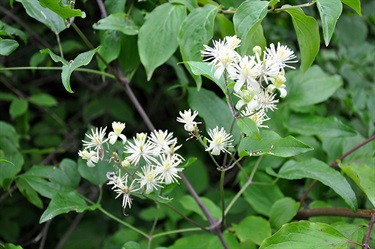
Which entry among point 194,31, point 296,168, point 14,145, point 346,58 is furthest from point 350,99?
point 14,145

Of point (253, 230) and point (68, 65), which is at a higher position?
point (68, 65)

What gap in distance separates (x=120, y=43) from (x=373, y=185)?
648 millimetres

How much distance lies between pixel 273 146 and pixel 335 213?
29 cm

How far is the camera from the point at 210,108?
1.10 m

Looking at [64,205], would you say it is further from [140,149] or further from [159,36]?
[159,36]

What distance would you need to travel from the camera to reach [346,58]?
168 centimetres

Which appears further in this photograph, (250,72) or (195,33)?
(195,33)

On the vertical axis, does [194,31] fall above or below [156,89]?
above

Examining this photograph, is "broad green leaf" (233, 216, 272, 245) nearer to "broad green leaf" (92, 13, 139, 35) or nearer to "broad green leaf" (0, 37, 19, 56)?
"broad green leaf" (92, 13, 139, 35)

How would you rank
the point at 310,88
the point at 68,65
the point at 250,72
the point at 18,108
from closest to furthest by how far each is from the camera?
the point at 250,72 < the point at 68,65 < the point at 310,88 < the point at 18,108

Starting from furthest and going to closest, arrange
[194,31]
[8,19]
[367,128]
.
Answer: [8,19] < [367,128] < [194,31]

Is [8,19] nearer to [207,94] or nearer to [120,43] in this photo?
[120,43]

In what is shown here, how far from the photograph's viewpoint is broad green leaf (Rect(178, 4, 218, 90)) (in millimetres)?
912

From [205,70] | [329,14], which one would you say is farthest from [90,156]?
[329,14]
